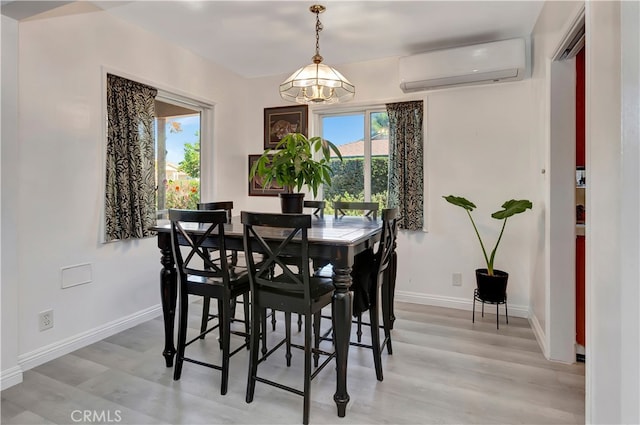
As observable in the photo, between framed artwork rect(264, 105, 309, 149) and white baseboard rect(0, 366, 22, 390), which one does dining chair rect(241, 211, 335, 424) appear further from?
framed artwork rect(264, 105, 309, 149)

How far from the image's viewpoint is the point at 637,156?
3.51ft

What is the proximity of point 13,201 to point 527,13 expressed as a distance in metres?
3.90

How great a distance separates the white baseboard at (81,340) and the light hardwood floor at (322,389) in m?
0.06

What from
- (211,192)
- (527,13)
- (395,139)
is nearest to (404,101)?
(395,139)

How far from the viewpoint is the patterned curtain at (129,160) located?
9.23 ft

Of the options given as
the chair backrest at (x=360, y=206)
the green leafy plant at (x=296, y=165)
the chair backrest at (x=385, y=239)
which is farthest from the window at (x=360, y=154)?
the chair backrest at (x=385, y=239)

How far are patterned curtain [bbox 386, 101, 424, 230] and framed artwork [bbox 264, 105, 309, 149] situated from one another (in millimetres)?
1068

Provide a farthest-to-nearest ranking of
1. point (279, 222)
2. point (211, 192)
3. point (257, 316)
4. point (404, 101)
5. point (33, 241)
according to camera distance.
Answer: point (211, 192) < point (404, 101) < point (33, 241) < point (257, 316) < point (279, 222)

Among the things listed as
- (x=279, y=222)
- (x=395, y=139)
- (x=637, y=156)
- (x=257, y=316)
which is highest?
(x=395, y=139)

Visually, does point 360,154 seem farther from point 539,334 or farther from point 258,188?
point 539,334

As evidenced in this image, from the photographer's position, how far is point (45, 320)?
2.39 meters

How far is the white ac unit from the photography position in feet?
9.80

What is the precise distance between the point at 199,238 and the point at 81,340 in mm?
1388

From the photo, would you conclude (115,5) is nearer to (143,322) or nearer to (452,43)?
(143,322)
